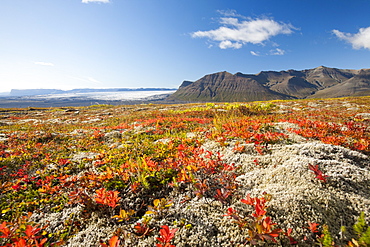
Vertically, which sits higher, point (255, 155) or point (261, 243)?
point (255, 155)

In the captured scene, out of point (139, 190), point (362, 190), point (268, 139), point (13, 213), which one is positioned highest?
point (268, 139)

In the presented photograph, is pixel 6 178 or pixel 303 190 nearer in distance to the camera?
pixel 303 190

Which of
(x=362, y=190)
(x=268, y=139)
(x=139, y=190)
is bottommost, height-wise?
(x=139, y=190)

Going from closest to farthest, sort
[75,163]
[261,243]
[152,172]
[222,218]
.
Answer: [261,243], [222,218], [152,172], [75,163]

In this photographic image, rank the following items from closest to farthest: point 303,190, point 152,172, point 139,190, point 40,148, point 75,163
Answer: point 303,190 < point 139,190 < point 152,172 < point 75,163 < point 40,148

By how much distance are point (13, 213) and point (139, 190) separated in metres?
3.41

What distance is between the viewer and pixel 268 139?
313 inches

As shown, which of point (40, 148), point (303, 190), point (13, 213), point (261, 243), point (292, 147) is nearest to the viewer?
point (261, 243)

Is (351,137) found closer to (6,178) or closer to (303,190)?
(303,190)

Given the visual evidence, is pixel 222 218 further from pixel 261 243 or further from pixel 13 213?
pixel 13 213

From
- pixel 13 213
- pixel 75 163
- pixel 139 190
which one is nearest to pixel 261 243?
pixel 139 190

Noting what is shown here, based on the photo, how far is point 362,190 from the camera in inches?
173

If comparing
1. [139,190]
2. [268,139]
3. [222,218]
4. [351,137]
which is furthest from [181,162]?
[351,137]

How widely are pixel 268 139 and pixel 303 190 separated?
12.8 feet
